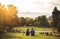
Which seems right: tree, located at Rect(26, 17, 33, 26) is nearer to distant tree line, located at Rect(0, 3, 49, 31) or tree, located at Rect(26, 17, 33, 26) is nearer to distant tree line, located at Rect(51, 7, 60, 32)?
distant tree line, located at Rect(0, 3, 49, 31)

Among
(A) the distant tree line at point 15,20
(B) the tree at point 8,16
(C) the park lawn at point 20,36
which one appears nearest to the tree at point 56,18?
(A) the distant tree line at point 15,20

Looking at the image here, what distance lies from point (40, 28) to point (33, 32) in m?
0.10

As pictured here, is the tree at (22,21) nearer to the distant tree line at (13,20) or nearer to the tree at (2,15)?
the distant tree line at (13,20)

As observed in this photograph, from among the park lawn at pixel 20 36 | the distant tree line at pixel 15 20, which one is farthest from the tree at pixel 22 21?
the park lawn at pixel 20 36

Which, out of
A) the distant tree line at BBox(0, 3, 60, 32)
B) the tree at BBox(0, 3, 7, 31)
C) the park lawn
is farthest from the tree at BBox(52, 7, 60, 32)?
the tree at BBox(0, 3, 7, 31)

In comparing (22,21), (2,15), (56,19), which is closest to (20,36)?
(22,21)

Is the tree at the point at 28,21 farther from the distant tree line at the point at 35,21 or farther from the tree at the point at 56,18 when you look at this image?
the tree at the point at 56,18

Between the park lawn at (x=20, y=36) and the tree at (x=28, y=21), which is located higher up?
the tree at (x=28, y=21)

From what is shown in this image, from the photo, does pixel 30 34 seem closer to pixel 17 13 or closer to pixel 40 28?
pixel 40 28

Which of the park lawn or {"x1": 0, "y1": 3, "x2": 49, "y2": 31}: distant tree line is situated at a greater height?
{"x1": 0, "y1": 3, "x2": 49, "y2": 31}: distant tree line

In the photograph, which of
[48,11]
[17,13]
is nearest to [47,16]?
[48,11]

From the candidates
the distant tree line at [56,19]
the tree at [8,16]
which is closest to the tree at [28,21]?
the tree at [8,16]

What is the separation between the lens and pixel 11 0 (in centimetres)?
221

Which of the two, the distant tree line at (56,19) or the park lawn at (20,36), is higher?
the distant tree line at (56,19)
